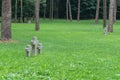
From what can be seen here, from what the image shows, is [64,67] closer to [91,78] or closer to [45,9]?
[91,78]

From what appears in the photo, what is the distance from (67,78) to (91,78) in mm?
652

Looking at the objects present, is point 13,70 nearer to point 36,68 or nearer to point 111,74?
point 36,68

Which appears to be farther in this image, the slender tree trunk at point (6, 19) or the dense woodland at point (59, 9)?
the dense woodland at point (59, 9)

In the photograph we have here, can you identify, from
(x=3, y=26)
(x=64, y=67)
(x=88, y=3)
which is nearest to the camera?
(x=64, y=67)

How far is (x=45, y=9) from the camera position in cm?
8288

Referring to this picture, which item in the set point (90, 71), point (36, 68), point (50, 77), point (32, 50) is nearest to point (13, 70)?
point (36, 68)

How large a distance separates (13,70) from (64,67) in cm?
177

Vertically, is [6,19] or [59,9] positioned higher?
[59,9]

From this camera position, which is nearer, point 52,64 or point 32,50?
point 52,64

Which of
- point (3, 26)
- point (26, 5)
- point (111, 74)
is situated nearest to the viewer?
point (111, 74)

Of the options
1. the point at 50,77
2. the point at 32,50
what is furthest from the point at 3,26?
the point at 50,77

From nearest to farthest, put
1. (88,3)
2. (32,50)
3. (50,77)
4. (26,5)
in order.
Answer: (50,77) < (32,50) < (26,5) < (88,3)

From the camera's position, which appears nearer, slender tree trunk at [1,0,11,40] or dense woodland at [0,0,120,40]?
slender tree trunk at [1,0,11,40]

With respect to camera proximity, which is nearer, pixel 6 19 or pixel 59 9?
pixel 6 19
